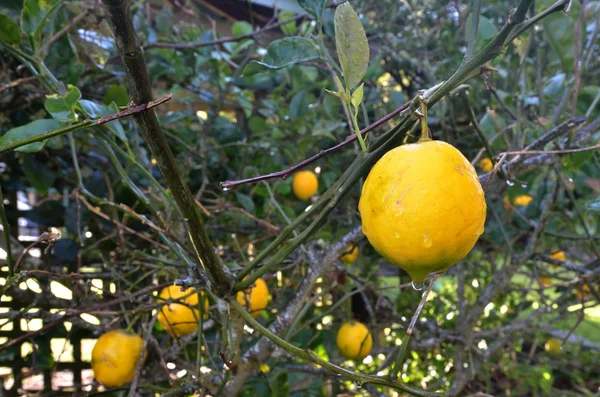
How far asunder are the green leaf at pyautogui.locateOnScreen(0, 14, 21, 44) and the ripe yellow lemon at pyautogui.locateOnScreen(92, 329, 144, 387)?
1.78ft

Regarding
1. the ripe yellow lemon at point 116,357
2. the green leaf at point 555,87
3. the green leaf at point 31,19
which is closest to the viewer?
the green leaf at point 31,19

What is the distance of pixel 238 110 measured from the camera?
A: 75.2 inches

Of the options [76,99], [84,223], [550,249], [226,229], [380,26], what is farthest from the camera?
[380,26]

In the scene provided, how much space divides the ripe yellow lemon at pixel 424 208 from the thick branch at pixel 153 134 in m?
0.19

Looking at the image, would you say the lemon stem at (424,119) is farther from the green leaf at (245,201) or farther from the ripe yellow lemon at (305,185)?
the ripe yellow lemon at (305,185)

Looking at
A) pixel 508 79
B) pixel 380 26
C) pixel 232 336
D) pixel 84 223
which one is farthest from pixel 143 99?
pixel 380 26

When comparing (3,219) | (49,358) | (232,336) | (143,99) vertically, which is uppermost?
(143,99)

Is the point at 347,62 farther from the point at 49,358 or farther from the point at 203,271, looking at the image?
the point at 49,358

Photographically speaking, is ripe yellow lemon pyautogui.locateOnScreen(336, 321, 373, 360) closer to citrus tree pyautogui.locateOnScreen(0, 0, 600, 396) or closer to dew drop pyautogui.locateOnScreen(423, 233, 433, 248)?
citrus tree pyautogui.locateOnScreen(0, 0, 600, 396)

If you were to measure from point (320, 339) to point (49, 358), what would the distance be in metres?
0.80

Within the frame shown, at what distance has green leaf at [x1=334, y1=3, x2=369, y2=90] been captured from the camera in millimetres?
449

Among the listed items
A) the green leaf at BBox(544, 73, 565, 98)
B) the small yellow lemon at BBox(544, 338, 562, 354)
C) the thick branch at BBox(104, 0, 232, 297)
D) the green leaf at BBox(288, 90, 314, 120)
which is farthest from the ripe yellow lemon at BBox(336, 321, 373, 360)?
the small yellow lemon at BBox(544, 338, 562, 354)

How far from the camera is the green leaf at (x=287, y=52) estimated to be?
25.3 inches

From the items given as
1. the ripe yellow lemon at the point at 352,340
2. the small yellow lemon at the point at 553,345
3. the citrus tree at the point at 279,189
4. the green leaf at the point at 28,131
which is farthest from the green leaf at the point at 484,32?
the small yellow lemon at the point at 553,345
